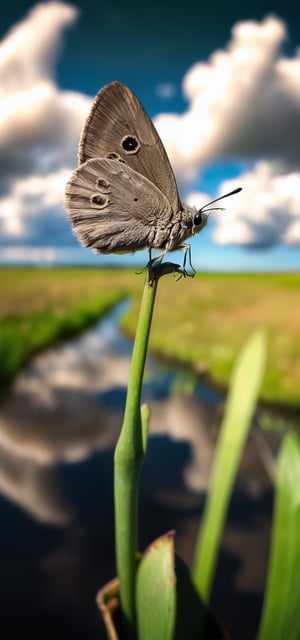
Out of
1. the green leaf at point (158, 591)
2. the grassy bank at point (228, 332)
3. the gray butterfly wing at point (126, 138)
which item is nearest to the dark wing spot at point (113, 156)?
the gray butterfly wing at point (126, 138)

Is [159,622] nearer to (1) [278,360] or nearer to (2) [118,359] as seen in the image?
(1) [278,360]

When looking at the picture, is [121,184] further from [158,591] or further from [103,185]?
[158,591]

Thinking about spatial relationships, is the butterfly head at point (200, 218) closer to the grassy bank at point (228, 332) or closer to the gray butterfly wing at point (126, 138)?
the gray butterfly wing at point (126, 138)

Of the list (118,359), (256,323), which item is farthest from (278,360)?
(118,359)

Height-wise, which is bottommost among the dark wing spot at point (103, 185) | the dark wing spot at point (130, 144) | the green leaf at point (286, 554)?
the green leaf at point (286, 554)

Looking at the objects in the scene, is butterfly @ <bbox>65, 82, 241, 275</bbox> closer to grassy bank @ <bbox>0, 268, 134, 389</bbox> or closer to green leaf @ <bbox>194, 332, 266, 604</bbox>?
green leaf @ <bbox>194, 332, 266, 604</bbox>
